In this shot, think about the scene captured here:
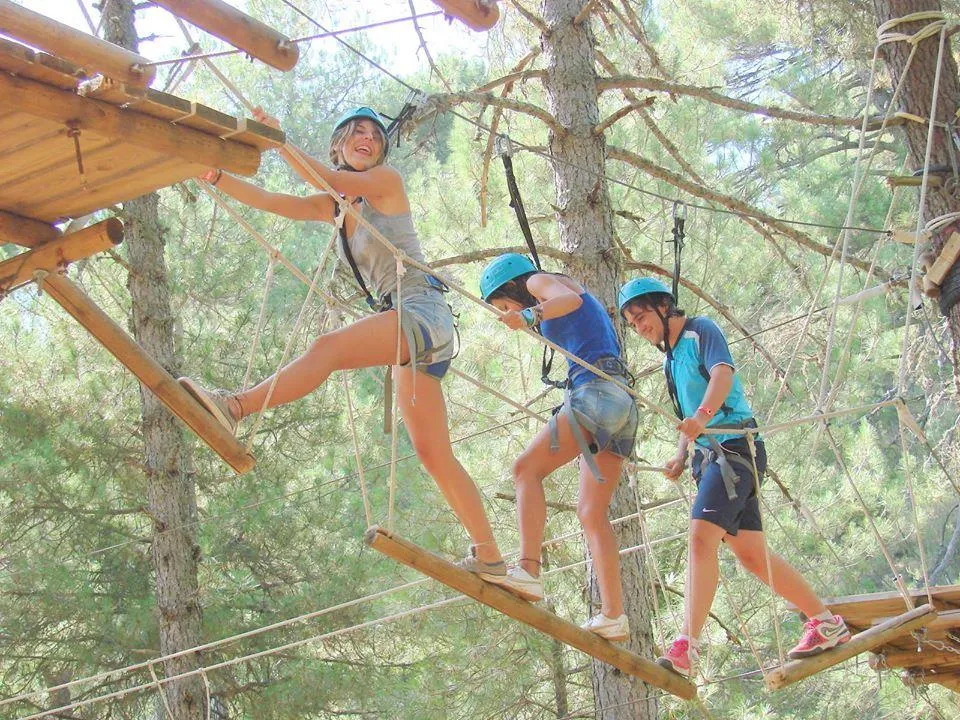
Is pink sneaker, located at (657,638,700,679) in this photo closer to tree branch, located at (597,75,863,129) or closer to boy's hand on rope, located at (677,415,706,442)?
boy's hand on rope, located at (677,415,706,442)

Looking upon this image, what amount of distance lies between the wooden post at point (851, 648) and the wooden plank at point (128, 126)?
6.51 feet

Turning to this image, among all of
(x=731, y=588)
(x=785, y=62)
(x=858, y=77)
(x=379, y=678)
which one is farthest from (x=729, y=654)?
(x=785, y=62)

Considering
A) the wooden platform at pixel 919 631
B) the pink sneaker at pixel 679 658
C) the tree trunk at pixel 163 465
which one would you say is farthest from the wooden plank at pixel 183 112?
the tree trunk at pixel 163 465

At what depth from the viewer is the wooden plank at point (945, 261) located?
4.38 m

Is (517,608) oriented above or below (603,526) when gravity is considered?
below

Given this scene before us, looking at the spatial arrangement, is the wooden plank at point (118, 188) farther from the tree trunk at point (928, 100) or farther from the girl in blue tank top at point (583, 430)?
the tree trunk at point (928, 100)

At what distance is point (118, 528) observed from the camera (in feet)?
24.3

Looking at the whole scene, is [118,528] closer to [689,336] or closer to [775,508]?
[775,508]

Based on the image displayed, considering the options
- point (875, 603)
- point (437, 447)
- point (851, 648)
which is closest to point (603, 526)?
point (437, 447)

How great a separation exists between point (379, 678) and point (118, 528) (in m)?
1.81

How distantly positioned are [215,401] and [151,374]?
15 centimetres

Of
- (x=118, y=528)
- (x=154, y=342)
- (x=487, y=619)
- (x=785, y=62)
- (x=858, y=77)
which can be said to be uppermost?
(x=785, y=62)

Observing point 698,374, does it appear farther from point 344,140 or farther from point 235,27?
point 235,27

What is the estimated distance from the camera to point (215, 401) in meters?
2.71
